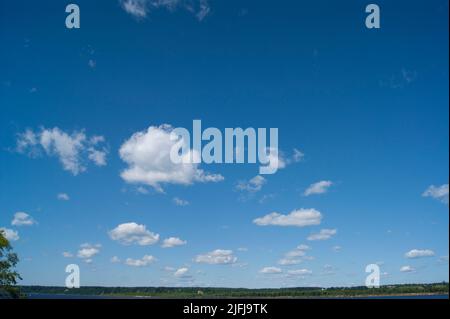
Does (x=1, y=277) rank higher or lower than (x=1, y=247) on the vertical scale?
lower
